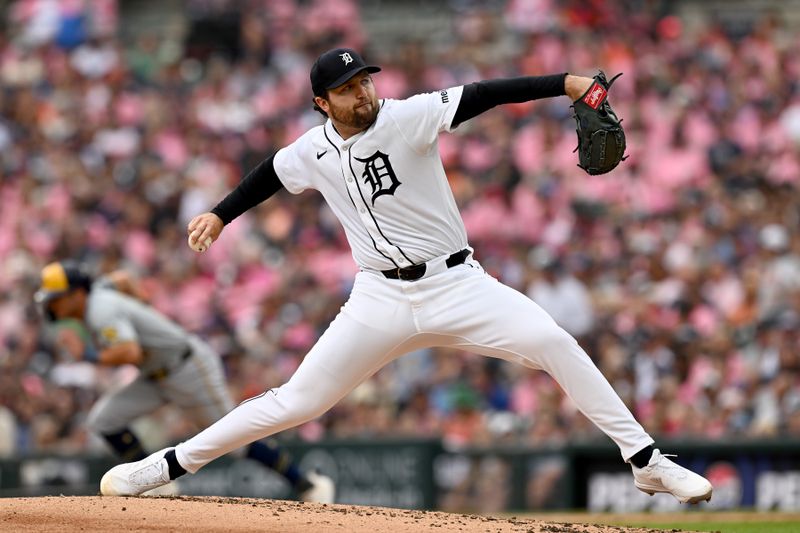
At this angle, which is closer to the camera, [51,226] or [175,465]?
[175,465]

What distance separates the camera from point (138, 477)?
703 cm

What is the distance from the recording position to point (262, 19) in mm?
17953

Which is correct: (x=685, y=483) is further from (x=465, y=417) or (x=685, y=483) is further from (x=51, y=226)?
(x=51, y=226)

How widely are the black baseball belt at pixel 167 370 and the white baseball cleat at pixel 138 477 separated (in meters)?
2.23

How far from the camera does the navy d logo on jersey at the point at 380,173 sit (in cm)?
636

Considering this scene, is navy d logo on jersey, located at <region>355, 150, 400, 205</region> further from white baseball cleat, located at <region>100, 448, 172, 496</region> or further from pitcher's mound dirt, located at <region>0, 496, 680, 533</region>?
white baseball cleat, located at <region>100, 448, 172, 496</region>

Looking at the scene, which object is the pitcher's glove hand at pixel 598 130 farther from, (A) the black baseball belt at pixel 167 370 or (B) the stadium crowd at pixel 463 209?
(B) the stadium crowd at pixel 463 209

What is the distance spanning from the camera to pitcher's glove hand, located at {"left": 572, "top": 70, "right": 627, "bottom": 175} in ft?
19.9

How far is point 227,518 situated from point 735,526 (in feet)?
13.1

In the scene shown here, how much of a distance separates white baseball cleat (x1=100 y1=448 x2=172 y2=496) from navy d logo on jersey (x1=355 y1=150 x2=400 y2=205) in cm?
180

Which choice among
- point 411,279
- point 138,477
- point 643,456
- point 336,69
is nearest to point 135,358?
point 138,477

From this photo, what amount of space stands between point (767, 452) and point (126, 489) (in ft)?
19.8

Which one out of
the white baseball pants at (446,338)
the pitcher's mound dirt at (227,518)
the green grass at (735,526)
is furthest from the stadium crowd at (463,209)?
the white baseball pants at (446,338)

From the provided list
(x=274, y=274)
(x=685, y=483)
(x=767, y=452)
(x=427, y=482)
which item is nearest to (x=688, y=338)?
(x=767, y=452)
